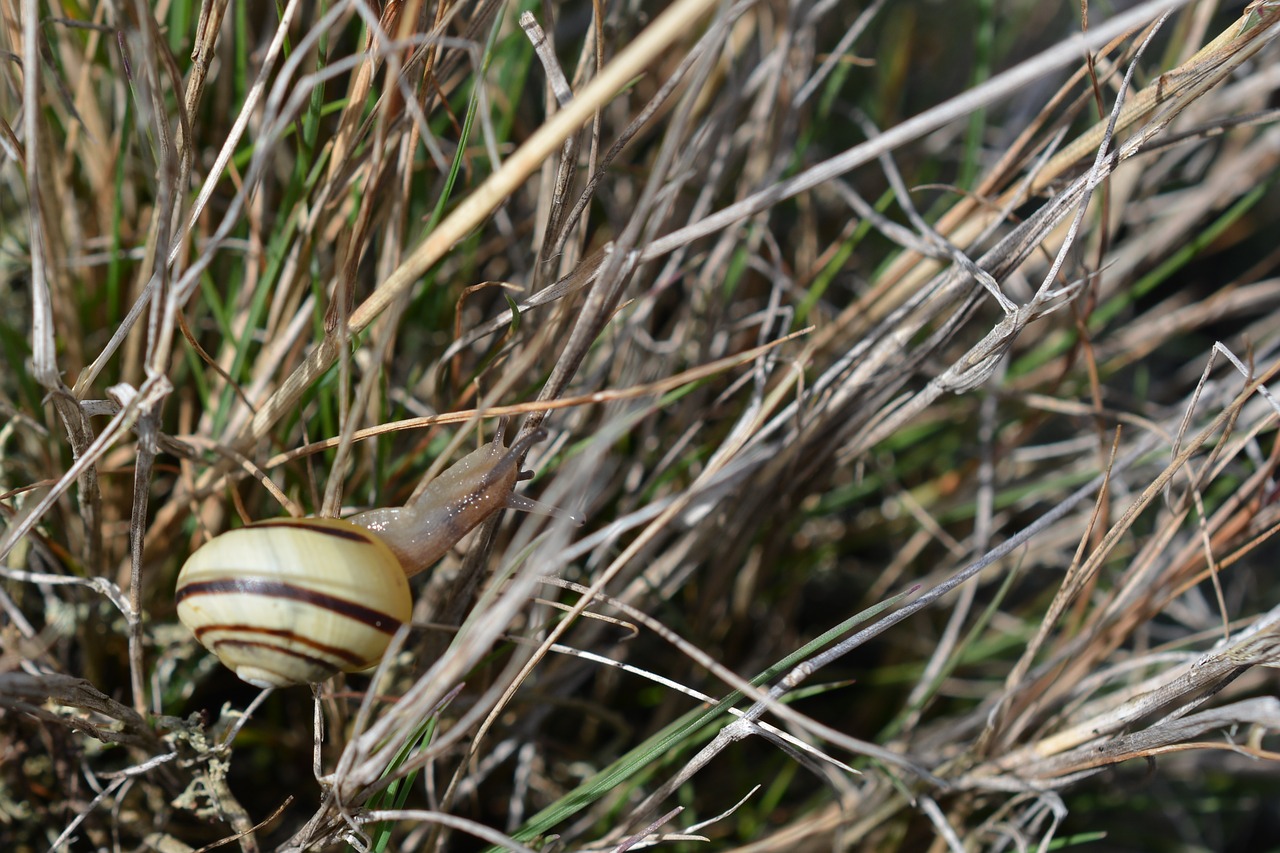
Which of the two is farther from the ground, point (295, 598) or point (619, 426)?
point (619, 426)

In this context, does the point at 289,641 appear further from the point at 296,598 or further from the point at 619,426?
the point at 619,426

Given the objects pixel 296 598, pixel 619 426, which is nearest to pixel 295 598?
pixel 296 598

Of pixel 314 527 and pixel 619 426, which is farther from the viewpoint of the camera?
pixel 314 527

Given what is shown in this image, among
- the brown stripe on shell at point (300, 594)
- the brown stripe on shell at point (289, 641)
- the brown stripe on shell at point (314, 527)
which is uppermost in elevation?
the brown stripe on shell at point (314, 527)

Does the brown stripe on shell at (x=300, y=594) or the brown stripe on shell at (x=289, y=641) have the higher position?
the brown stripe on shell at (x=300, y=594)

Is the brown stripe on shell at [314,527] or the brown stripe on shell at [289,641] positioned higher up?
the brown stripe on shell at [314,527]
